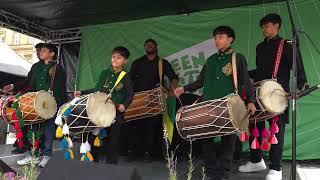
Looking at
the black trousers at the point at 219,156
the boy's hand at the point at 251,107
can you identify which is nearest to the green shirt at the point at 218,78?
the boy's hand at the point at 251,107

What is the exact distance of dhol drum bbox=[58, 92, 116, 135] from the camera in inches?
145

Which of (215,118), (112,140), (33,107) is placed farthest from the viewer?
(33,107)

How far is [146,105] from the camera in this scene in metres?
4.67

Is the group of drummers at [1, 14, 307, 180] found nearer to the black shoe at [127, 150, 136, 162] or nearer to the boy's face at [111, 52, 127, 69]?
the boy's face at [111, 52, 127, 69]

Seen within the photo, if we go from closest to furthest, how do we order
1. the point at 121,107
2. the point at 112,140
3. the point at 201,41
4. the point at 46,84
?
1. the point at 121,107
2. the point at 112,140
3. the point at 46,84
4. the point at 201,41

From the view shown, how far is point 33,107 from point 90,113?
1061mm

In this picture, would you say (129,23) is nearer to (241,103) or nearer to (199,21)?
(199,21)

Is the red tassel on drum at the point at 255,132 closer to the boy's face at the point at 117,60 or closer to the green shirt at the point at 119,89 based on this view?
the green shirt at the point at 119,89

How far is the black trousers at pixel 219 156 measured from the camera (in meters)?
3.56

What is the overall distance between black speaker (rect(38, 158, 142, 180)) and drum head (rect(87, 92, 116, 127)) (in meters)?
1.53

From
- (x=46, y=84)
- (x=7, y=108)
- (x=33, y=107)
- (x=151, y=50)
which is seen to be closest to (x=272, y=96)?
(x=151, y=50)

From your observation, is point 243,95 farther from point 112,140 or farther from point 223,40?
point 112,140

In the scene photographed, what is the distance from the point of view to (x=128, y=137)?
209 inches

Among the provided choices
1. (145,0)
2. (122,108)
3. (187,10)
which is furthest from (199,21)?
(122,108)
